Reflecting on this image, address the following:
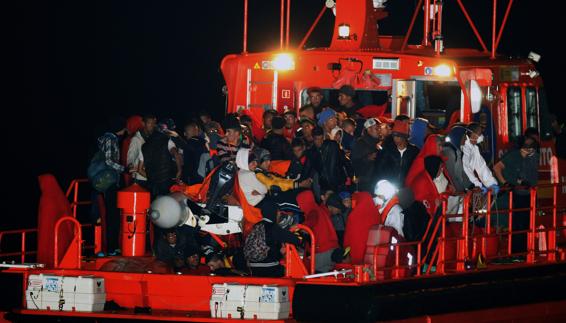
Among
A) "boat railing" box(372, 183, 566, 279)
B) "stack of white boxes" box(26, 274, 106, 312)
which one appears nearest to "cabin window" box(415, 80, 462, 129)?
"boat railing" box(372, 183, 566, 279)

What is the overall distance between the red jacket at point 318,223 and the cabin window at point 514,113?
3.13 m

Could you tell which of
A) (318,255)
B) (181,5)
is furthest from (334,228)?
(181,5)

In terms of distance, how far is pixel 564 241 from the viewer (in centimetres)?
1745

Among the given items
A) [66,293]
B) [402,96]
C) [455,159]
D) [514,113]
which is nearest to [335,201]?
[455,159]

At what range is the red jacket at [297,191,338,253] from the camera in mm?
15086

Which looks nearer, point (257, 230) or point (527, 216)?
point (257, 230)

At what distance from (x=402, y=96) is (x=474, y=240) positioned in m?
2.39

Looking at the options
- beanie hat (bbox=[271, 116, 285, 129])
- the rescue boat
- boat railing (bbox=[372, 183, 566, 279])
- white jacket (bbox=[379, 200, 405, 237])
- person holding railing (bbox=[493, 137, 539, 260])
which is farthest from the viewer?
person holding railing (bbox=[493, 137, 539, 260])

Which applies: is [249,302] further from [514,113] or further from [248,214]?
[514,113]

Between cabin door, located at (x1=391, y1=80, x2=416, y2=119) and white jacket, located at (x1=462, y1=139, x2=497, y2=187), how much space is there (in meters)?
1.56

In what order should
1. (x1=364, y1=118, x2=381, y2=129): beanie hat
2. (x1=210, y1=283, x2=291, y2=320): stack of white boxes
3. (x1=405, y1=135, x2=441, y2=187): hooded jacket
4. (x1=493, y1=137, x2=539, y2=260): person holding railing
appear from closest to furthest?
(x1=210, y1=283, x2=291, y2=320): stack of white boxes → (x1=405, y1=135, x2=441, y2=187): hooded jacket → (x1=364, y1=118, x2=381, y2=129): beanie hat → (x1=493, y1=137, x2=539, y2=260): person holding railing

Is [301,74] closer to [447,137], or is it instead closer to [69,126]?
[447,137]

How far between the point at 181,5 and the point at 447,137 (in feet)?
43.6

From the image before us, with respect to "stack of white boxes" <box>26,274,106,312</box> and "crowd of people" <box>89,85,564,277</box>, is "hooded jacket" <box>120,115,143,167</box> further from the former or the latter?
"stack of white boxes" <box>26,274,106,312</box>
